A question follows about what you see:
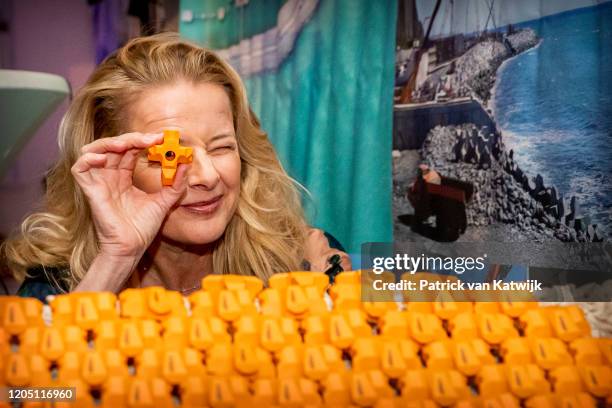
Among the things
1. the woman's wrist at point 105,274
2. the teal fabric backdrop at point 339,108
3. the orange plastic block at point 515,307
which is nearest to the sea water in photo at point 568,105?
the teal fabric backdrop at point 339,108

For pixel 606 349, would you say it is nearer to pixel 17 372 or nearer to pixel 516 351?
pixel 516 351

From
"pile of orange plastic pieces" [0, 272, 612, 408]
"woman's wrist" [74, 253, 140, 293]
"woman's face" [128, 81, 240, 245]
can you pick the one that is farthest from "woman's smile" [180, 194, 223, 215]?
"pile of orange plastic pieces" [0, 272, 612, 408]

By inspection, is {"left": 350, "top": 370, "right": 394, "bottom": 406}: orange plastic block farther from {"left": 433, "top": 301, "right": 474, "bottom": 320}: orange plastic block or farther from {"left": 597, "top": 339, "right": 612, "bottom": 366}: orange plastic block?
{"left": 597, "top": 339, "right": 612, "bottom": 366}: orange plastic block

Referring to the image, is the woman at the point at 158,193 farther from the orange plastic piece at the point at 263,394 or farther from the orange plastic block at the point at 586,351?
the orange plastic block at the point at 586,351

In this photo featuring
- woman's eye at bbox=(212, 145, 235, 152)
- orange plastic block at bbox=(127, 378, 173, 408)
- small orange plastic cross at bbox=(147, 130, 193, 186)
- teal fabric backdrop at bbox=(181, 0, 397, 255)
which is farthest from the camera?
Result: teal fabric backdrop at bbox=(181, 0, 397, 255)

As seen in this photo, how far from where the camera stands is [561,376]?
22.2 inches

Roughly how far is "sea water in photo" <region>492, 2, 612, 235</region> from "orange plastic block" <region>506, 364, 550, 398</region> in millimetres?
512

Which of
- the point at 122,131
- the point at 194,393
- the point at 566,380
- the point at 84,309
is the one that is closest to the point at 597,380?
Answer: the point at 566,380

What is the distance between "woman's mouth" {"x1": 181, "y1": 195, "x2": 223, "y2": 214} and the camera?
830mm

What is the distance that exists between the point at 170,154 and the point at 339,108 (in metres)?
0.47

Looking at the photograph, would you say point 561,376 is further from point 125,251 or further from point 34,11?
point 34,11

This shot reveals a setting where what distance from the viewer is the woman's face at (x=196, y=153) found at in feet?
2.62

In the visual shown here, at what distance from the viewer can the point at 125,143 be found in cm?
75

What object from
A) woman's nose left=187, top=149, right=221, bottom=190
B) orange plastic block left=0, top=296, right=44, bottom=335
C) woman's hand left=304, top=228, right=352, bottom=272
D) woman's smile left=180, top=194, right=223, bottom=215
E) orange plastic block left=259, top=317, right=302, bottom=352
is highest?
woman's nose left=187, top=149, right=221, bottom=190
